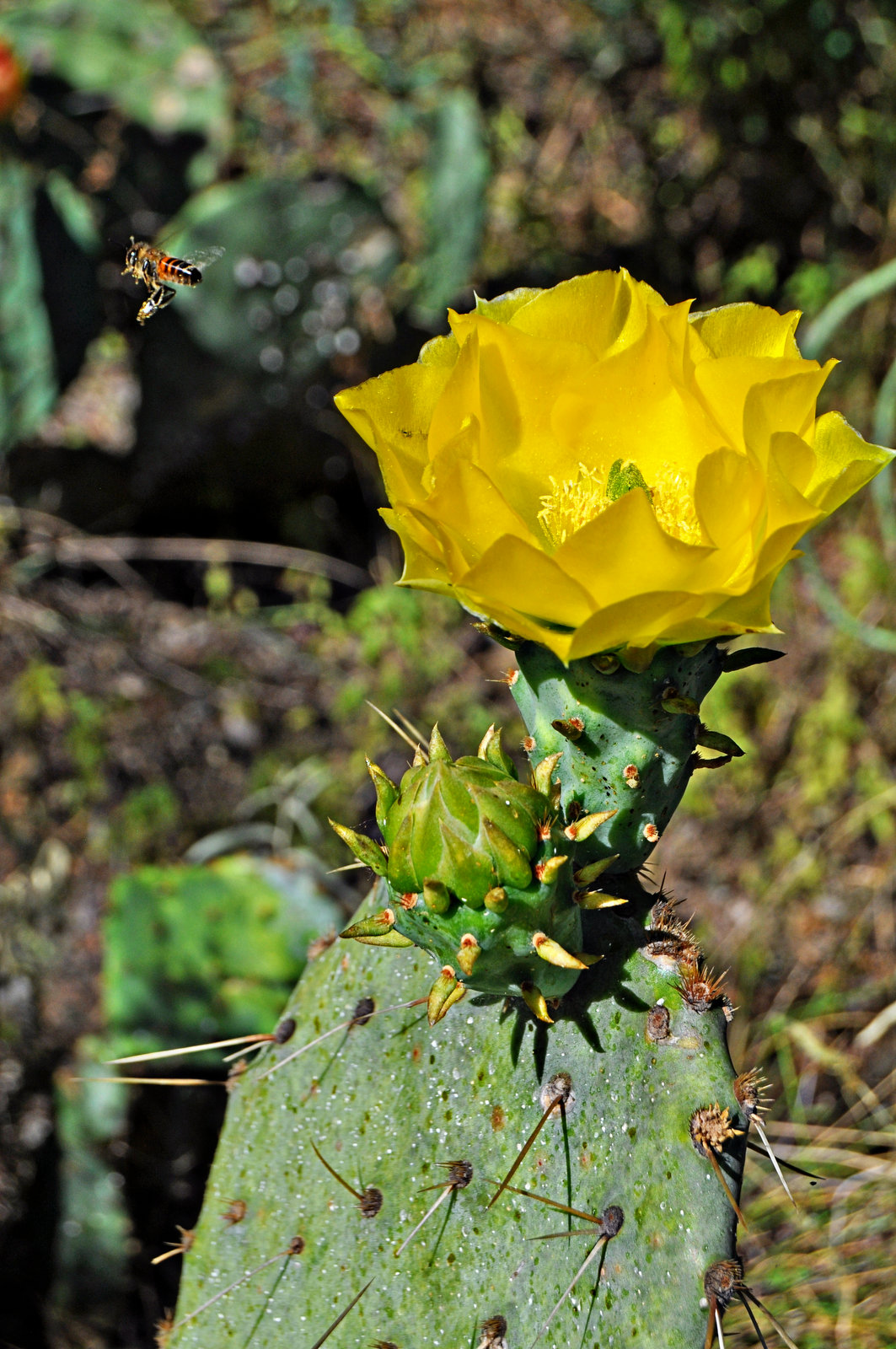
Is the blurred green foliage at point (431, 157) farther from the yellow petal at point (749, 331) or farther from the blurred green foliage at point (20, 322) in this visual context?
the yellow petal at point (749, 331)

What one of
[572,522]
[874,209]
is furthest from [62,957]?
[874,209]

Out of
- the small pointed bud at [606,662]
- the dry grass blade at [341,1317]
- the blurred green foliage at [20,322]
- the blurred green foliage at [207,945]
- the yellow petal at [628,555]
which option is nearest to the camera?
the yellow petal at [628,555]

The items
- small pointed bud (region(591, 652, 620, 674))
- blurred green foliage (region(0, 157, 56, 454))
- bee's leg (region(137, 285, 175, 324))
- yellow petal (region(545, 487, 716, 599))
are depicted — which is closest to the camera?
yellow petal (region(545, 487, 716, 599))

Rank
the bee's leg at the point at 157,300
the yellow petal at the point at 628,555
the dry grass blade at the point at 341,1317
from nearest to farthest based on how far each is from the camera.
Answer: the yellow petal at the point at 628,555 → the dry grass blade at the point at 341,1317 → the bee's leg at the point at 157,300

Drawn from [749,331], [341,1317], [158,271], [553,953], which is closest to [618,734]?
[553,953]

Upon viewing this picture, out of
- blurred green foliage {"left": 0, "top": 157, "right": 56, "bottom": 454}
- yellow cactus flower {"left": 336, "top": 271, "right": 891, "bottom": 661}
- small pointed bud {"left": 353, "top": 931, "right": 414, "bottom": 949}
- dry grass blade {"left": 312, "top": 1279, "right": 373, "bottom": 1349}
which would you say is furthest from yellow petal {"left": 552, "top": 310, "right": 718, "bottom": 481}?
blurred green foliage {"left": 0, "top": 157, "right": 56, "bottom": 454}

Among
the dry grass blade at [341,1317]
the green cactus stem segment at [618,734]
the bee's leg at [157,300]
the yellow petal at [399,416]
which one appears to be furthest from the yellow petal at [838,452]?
Result: the bee's leg at [157,300]

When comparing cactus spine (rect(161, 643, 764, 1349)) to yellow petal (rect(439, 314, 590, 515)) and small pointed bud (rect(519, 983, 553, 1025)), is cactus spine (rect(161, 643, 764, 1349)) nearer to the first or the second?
small pointed bud (rect(519, 983, 553, 1025))
